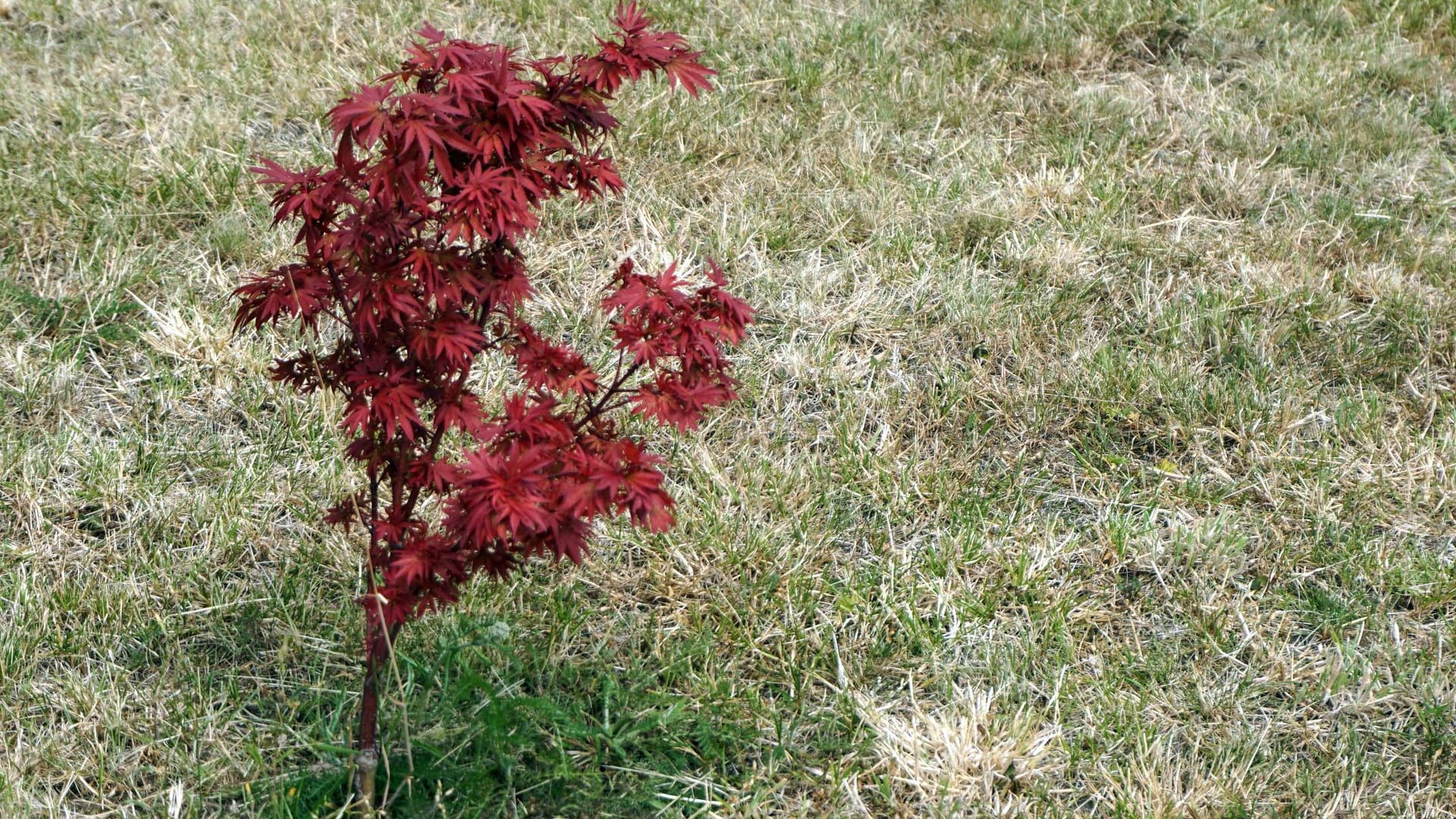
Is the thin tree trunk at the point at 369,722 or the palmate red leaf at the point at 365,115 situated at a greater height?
the palmate red leaf at the point at 365,115

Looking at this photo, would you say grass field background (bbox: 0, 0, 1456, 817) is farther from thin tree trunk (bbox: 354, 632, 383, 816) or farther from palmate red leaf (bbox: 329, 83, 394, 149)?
palmate red leaf (bbox: 329, 83, 394, 149)

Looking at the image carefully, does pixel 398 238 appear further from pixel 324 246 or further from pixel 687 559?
pixel 687 559

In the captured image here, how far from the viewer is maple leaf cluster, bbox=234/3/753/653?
2207 millimetres

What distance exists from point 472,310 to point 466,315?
16 centimetres

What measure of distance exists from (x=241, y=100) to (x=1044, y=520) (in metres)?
3.30

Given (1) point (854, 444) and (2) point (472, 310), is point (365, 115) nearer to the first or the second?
(2) point (472, 310)

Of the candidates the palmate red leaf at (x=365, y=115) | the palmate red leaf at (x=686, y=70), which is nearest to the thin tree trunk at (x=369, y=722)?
the palmate red leaf at (x=365, y=115)

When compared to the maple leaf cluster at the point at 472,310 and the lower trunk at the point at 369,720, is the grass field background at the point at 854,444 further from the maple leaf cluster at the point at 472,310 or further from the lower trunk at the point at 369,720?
the maple leaf cluster at the point at 472,310

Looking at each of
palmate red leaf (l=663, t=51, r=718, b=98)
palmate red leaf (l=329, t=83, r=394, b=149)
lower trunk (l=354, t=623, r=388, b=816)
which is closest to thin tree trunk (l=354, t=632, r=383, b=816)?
lower trunk (l=354, t=623, r=388, b=816)

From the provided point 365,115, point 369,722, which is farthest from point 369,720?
point 365,115

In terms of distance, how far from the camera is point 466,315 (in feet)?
8.02

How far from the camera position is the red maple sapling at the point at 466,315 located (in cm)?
221

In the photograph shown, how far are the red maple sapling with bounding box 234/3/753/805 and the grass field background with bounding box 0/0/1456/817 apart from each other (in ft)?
1.69

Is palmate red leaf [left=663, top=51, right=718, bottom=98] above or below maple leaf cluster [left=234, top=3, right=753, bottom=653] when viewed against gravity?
above
